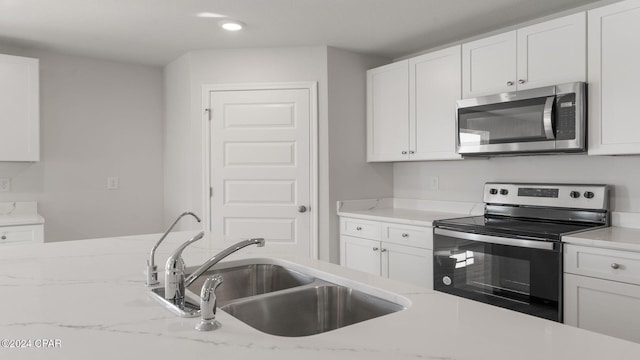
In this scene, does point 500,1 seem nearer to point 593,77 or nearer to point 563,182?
point 593,77

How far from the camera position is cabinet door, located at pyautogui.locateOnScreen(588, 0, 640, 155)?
234 cm

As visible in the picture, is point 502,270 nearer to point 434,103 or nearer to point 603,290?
point 603,290

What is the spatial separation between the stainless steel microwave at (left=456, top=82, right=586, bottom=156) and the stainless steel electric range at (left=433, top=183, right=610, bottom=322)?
0.35m

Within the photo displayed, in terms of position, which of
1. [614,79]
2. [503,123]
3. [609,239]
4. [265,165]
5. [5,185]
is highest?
[614,79]

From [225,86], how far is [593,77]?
2699 mm

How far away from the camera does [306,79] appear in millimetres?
3785

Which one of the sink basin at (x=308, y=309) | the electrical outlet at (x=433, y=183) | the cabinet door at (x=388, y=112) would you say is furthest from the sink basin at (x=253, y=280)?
the electrical outlet at (x=433, y=183)

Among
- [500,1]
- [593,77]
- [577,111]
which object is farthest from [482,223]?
[500,1]

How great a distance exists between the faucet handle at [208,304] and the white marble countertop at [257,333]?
3cm

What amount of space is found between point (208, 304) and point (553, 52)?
2548 mm

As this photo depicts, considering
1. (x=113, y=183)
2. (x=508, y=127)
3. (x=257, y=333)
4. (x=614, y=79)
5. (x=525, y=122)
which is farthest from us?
(x=113, y=183)

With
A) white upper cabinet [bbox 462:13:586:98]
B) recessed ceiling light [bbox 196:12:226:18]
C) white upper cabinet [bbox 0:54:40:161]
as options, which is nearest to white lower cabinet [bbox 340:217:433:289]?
white upper cabinet [bbox 462:13:586:98]

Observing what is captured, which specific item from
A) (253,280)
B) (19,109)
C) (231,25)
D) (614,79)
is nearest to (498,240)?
(614,79)

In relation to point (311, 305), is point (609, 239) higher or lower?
higher
